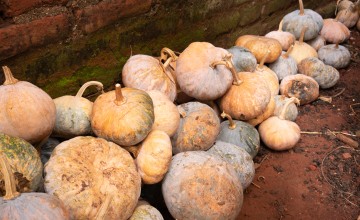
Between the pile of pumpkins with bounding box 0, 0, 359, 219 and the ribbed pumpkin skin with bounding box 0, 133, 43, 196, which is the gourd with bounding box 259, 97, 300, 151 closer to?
the pile of pumpkins with bounding box 0, 0, 359, 219

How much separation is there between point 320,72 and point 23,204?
12.2 feet

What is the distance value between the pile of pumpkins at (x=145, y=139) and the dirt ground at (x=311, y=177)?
0.21 m

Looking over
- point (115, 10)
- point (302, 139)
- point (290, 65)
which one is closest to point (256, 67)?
point (290, 65)

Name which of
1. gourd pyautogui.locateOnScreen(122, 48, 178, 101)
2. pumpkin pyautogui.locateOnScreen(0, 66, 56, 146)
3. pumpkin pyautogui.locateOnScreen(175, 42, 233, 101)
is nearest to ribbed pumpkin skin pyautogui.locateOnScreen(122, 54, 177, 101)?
gourd pyautogui.locateOnScreen(122, 48, 178, 101)

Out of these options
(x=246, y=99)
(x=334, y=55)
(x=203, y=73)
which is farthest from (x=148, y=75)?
(x=334, y=55)

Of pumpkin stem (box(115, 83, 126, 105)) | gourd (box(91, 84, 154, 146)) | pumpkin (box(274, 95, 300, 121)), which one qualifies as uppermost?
pumpkin stem (box(115, 83, 126, 105))

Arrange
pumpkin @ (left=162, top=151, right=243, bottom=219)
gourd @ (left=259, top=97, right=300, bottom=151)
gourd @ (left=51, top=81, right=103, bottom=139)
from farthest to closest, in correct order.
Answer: gourd @ (left=259, top=97, right=300, bottom=151)
gourd @ (left=51, top=81, right=103, bottom=139)
pumpkin @ (left=162, top=151, right=243, bottom=219)

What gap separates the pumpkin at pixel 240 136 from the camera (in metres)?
3.39

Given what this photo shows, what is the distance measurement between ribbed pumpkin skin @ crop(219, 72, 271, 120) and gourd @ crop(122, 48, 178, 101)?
524mm

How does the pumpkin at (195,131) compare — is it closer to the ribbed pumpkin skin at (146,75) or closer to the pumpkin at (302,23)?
the ribbed pumpkin skin at (146,75)

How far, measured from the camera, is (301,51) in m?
4.74

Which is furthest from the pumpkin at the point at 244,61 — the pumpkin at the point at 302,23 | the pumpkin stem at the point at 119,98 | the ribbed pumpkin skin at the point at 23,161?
the ribbed pumpkin skin at the point at 23,161

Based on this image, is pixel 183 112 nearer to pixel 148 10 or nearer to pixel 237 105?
pixel 237 105

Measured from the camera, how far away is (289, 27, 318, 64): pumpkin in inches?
186
